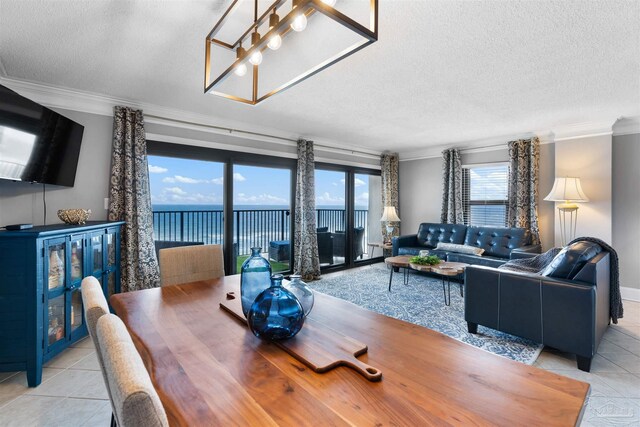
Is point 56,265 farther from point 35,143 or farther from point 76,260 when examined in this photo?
point 35,143

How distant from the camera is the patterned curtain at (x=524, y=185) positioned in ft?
15.3

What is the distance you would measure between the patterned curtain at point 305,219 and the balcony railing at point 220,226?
27 cm

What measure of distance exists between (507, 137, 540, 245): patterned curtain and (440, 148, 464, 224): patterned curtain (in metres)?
0.83

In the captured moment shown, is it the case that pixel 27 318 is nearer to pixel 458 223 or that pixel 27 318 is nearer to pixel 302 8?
pixel 302 8

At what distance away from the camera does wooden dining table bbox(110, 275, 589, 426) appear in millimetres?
716

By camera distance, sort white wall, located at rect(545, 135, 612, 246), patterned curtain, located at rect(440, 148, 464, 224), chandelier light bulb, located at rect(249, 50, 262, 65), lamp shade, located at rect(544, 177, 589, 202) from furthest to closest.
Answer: patterned curtain, located at rect(440, 148, 464, 224)
white wall, located at rect(545, 135, 612, 246)
lamp shade, located at rect(544, 177, 589, 202)
chandelier light bulb, located at rect(249, 50, 262, 65)

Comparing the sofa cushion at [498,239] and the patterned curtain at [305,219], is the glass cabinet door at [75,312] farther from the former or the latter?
the sofa cushion at [498,239]

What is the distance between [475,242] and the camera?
503cm

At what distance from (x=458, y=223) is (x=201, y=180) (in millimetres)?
4514

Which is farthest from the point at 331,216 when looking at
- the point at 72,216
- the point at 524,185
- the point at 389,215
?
the point at 72,216

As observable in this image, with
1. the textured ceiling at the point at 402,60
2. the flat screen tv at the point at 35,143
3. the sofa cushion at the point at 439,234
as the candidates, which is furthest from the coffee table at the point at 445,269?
the flat screen tv at the point at 35,143

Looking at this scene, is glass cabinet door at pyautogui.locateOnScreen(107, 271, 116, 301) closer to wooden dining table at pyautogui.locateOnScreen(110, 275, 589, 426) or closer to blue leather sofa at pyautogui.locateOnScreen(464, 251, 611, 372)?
wooden dining table at pyautogui.locateOnScreen(110, 275, 589, 426)

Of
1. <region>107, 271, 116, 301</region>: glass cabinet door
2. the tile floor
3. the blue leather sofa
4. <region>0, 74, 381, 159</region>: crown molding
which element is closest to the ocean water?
<region>0, 74, 381, 159</region>: crown molding

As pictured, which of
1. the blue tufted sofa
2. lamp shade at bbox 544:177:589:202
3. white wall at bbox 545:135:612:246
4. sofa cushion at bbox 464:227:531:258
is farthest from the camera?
sofa cushion at bbox 464:227:531:258
